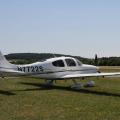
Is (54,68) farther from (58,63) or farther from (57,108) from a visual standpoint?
(57,108)

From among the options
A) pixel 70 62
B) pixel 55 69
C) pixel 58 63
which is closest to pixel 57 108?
pixel 55 69

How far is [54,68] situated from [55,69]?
0.30 ft

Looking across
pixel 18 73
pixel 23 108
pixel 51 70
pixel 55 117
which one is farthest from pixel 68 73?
pixel 55 117

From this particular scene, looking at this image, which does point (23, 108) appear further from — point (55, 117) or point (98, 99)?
point (98, 99)

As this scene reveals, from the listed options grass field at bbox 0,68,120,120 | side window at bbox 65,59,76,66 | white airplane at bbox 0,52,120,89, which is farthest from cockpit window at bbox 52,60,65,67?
grass field at bbox 0,68,120,120

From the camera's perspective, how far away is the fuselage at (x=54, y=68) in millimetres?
20312

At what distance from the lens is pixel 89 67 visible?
22891 millimetres

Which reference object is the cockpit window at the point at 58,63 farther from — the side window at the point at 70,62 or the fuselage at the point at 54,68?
the side window at the point at 70,62

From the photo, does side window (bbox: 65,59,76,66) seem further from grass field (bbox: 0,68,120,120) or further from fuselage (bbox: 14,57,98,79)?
grass field (bbox: 0,68,120,120)

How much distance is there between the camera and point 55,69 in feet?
69.7

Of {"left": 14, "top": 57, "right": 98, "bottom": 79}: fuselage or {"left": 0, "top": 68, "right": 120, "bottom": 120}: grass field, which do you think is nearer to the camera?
{"left": 0, "top": 68, "right": 120, "bottom": 120}: grass field

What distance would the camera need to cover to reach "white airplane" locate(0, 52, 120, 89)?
2003cm

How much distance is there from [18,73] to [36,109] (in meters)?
6.90

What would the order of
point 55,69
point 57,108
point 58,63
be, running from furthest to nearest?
point 58,63 < point 55,69 < point 57,108
